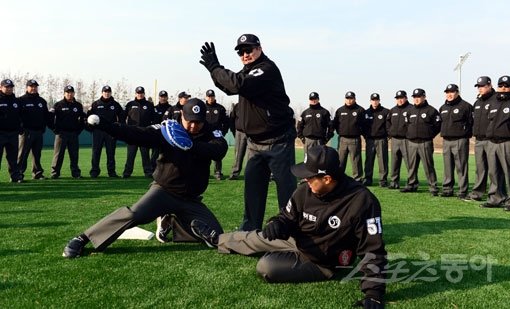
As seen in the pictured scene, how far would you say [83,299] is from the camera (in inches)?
142

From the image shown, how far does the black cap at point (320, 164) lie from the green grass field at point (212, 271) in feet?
3.16

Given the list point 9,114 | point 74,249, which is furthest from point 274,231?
point 9,114

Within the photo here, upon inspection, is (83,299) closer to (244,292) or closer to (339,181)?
(244,292)

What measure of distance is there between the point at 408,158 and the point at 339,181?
831 centimetres

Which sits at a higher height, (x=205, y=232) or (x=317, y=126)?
(x=317, y=126)

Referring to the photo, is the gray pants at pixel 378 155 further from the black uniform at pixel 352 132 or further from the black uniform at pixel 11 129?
the black uniform at pixel 11 129

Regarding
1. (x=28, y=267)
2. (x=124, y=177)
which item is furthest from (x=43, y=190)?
(x=28, y=267)

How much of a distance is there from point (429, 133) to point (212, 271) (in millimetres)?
8216

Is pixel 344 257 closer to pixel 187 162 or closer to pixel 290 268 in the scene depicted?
pixel 290 268

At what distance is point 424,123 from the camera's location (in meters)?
11.2

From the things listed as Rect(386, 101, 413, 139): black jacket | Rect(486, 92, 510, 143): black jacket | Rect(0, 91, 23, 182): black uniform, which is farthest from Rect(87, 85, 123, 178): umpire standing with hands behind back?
Rect(486, 92, 510, 143): black jacket

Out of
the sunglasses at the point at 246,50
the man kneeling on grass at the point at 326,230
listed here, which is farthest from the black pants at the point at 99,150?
the man kneeling on grass at the point at 326,230

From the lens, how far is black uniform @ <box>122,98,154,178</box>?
42.9 feet

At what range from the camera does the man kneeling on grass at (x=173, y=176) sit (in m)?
4.86
